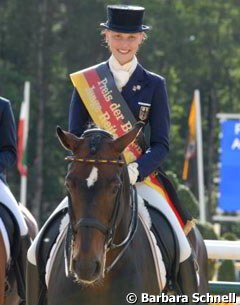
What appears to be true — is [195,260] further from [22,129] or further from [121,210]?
[22,129]

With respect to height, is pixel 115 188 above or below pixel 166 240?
above

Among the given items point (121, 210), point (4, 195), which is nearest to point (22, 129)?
point (4, 195)

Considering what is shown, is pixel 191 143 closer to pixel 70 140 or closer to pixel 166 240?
pixel 166 240

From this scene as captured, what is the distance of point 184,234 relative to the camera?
909cm

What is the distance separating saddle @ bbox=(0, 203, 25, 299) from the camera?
10.3m

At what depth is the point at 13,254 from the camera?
10391 millimetres

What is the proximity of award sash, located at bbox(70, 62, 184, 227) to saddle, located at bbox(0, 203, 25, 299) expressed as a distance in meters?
1.55

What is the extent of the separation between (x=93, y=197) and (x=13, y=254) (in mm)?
A: 2830

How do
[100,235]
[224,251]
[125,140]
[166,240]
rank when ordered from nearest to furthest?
[100,235] < [125,140] < [166,240] < [224,251]

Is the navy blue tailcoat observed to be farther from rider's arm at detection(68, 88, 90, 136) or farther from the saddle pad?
the saddle pad

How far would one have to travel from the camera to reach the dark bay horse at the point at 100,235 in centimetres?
764

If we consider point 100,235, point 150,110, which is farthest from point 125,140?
→ point 150,110

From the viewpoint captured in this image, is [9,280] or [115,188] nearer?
[115,188]

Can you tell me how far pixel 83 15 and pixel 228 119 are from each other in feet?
106
